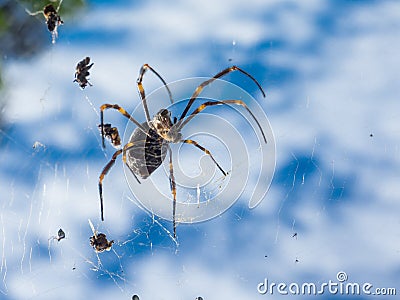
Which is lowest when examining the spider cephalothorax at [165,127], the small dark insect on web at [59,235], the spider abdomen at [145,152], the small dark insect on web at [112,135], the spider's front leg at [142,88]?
the small dark insect on web at [59,235]

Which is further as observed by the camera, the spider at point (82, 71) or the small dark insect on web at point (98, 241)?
the small dark insect on web at point (98, 241)

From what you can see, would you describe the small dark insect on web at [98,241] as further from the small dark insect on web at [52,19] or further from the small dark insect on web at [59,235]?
the small dark insect on web at [52,19]

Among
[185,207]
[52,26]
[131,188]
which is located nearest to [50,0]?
[52,26]

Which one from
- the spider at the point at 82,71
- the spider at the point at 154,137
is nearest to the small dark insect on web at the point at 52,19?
the spider at the point at 82,71

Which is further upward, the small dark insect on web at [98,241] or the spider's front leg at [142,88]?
the spider's front leg at [142,88]

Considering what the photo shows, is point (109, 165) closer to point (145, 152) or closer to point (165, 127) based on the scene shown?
point (145, 152)

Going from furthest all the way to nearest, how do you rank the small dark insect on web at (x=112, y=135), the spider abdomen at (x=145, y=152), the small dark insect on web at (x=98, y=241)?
the small dark insect on web at (x=98, y=241) < the small dark insect on web at (x=112, y=135) < the spider abdomen at (x=145, y=152)

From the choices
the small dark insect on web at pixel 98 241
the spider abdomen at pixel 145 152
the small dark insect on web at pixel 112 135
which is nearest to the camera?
the spider abdomen at pixel 145 152
